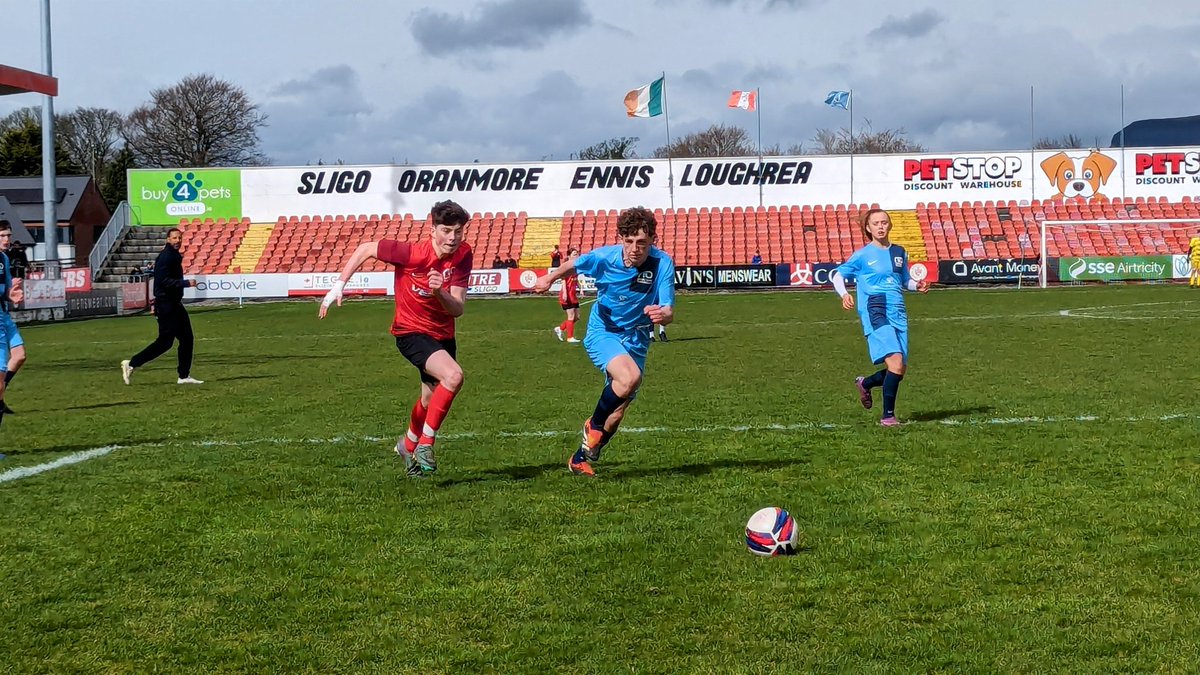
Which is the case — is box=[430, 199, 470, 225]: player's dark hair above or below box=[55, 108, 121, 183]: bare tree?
below

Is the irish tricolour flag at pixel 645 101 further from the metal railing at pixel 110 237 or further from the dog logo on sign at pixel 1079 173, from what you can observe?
the metal railing at pixel 110 237

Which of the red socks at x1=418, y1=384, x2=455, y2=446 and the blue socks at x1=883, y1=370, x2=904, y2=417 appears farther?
the blue socks at x1=883, y1=370, x2=904, y2=417

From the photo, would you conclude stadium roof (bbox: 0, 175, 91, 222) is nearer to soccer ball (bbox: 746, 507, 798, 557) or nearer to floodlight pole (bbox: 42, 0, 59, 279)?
floodlight pole (bbox: 42, 0, 59, 279)

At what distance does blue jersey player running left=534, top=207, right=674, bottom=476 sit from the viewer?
826 centimetres

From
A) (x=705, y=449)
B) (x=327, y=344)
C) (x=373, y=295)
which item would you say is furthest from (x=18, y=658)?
(x=373, y=295)

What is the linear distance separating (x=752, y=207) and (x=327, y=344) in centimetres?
3651

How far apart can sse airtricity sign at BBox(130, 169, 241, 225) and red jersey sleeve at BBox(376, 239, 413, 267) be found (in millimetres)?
52318

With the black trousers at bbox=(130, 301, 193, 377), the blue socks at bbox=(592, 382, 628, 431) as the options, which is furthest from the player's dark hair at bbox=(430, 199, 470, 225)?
the black trousers at bbox=(130, 301, 193, 377)

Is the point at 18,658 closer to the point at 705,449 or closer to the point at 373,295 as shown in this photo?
the point at 705,449

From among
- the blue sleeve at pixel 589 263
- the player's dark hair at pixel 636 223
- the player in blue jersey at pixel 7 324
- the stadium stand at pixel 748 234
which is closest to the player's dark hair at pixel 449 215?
the blue sleeve at pixel 589 263

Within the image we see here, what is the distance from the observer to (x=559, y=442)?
9.98 metres

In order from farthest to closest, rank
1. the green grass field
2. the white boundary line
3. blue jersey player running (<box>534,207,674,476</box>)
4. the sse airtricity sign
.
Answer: the sse airtricity sign, the white boundary line, blue jersey player running (<box>534,207,674,476</box>), the green grass field

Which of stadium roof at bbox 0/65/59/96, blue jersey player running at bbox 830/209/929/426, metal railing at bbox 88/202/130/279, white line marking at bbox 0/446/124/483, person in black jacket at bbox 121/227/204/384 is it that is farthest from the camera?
metal railing at bbox 88/202/130/279

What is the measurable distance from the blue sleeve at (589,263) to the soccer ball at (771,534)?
9.30ft
